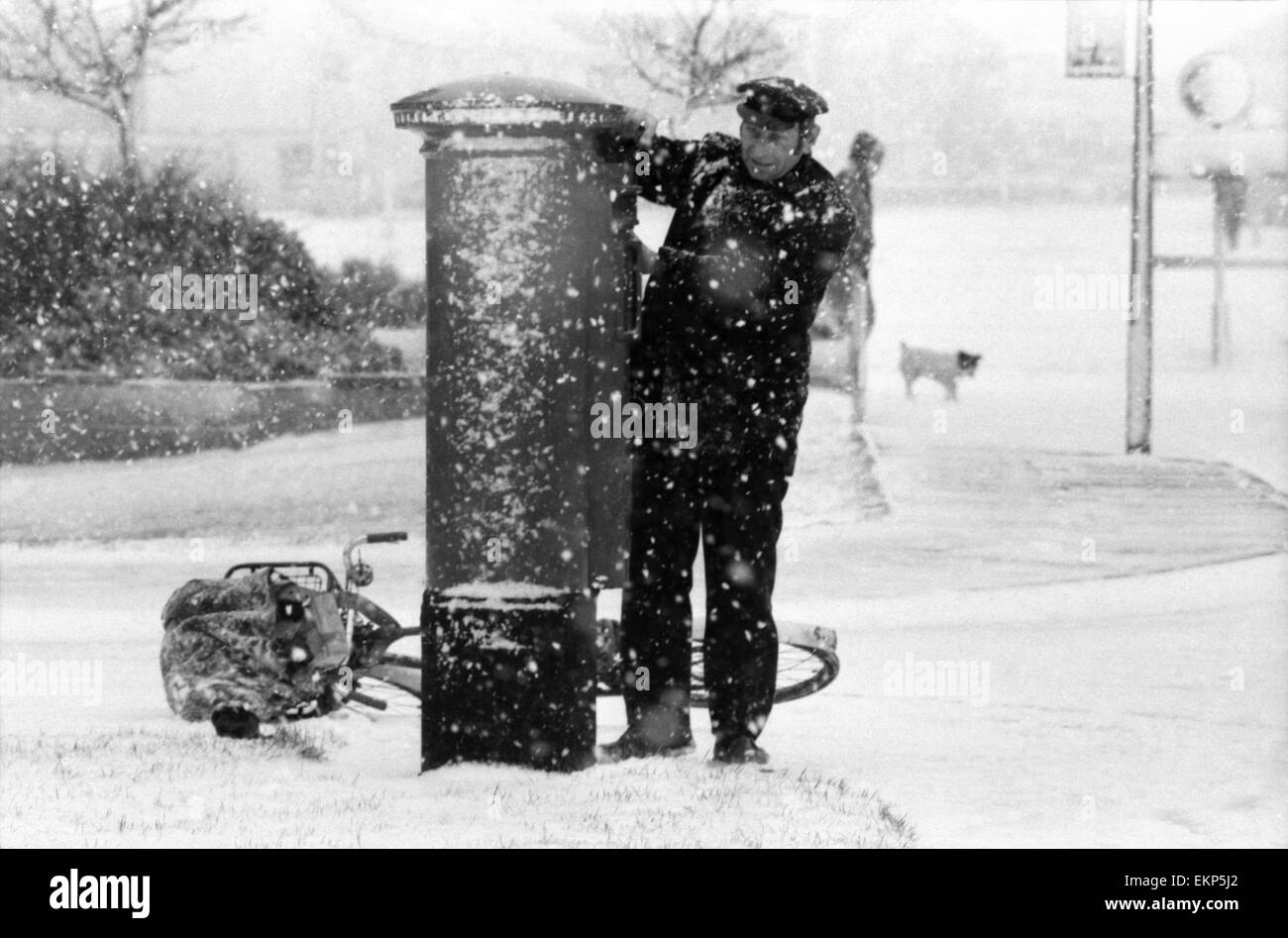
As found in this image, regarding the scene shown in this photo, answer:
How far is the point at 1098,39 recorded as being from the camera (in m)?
15.0

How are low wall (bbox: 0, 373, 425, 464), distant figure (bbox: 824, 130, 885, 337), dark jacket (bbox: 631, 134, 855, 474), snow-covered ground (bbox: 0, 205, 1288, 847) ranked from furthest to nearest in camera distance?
1. low wall (bbox: 0, 373, 425, 464)
2. distant figure (bbox: 824, 130, 885, 337)
3. dark jacket (bbox: 631, 134, 855, 474)
4. snow-covered ground (bbox: 0, 205, 1288, 847)

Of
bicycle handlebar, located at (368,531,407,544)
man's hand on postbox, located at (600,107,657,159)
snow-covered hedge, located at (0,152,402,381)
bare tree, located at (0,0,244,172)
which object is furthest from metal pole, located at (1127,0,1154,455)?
man's hand on postbox, located at (600,107,657,159)

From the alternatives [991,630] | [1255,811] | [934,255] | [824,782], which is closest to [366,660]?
[824,782]

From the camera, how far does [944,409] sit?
1734cm

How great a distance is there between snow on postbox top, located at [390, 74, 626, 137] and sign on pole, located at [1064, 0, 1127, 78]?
1094 centimetres

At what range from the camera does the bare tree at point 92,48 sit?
55.2ft

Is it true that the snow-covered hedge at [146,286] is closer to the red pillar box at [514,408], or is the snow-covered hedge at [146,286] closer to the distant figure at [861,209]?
the distant figure at [861,209]

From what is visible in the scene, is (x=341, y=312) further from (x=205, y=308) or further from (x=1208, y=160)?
(x=1208, y=160)

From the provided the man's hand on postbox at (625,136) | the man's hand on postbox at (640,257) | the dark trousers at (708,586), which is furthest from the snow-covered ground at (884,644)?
the man's hand on postbox at (625,136)

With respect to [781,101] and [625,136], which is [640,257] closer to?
[625,136]

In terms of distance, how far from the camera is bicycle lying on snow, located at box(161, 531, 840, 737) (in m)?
5.52

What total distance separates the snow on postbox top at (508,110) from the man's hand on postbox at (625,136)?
4 cm

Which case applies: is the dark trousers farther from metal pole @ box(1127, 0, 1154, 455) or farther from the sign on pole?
the sign on pole

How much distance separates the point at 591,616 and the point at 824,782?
0.76 m
